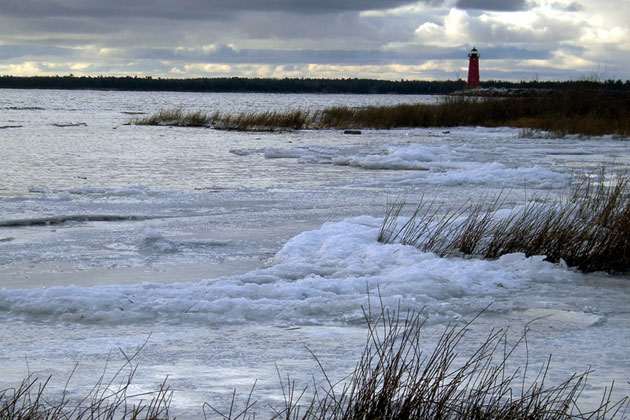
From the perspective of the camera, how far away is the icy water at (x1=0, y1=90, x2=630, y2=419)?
13.9ft

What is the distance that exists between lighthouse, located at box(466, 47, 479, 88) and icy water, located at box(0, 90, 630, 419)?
2250 inches

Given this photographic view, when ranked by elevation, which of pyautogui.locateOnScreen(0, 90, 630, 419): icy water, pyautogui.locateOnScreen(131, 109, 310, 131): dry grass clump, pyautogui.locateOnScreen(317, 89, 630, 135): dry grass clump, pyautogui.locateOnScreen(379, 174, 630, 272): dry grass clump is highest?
pyautogui.locateOnScreen(317, 89, 630, 135): dry grass clump

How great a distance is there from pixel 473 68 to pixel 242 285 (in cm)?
6724

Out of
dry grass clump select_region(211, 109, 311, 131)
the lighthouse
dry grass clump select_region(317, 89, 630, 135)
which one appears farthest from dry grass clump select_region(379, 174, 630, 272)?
the lighthouse

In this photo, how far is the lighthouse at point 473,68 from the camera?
68.8 meters

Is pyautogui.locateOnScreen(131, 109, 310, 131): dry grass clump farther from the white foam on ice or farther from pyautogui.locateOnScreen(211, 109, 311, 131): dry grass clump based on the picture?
the white foam on ice

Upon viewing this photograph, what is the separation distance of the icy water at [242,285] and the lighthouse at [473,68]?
5714cm

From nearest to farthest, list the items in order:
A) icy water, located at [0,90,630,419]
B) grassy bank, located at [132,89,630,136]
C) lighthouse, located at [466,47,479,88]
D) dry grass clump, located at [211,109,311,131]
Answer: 1. icy water, located at [0,90,630,419]
2. grassy bank, located at [132,89,630,136]
3. dry grass clump, located at [211,109,311,131]
4. lighthouse, located at [466,47,479,88]

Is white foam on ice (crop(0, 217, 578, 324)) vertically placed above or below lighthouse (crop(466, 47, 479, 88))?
below

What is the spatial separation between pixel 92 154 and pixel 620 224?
611 inches

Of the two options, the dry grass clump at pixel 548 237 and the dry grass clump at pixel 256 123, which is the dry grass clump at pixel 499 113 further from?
the dry grass clump at pixel 548 237

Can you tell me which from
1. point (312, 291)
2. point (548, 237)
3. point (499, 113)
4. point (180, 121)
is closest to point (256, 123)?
point (180, 121)

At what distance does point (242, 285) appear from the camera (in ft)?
19.9

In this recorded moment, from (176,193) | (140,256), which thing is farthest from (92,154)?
(140,256)
